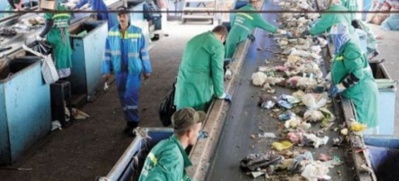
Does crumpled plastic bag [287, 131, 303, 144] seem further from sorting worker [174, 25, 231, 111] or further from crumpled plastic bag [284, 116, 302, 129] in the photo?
Result: sorting worker [174, 25, 231, 111]

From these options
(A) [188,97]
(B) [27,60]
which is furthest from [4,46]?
(A) [188,97]

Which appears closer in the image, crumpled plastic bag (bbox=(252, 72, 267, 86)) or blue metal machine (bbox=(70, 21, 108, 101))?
crumpled plastic bag (bbox=(252, 72, 267, 86))

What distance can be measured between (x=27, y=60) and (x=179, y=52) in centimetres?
523

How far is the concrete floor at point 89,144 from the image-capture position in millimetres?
6762

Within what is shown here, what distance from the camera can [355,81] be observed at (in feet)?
19.5

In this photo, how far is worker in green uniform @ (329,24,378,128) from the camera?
5.93 m

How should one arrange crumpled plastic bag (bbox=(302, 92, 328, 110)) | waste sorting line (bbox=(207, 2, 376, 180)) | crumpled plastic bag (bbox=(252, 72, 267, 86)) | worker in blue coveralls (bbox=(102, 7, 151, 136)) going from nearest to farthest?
waste sorting line (bbox=(207, 2, 376, 180))
crumpled plastic bag (bbox=(302, 92, 328, 110))
crumpled plastic bag (bbox=(252, 72, 267, 86))
worker in blue coveralls (bbox=(102, 7, 151, 136))

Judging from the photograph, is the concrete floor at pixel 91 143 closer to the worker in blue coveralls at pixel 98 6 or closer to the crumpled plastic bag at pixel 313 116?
the worker in blue coveralls at pixel 98 6

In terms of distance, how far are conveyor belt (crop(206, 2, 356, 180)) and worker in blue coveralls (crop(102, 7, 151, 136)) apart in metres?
1.36

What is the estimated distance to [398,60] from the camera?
12.4 meters

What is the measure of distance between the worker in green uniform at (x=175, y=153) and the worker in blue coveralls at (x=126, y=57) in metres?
3.64

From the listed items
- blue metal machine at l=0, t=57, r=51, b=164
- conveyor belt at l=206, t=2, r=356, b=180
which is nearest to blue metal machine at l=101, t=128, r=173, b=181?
conveyor belt at l=206, t=2, r=356, b=180

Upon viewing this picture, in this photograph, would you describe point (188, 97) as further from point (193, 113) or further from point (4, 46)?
point (4, 46)

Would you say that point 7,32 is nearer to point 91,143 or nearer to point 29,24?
point 29,24
